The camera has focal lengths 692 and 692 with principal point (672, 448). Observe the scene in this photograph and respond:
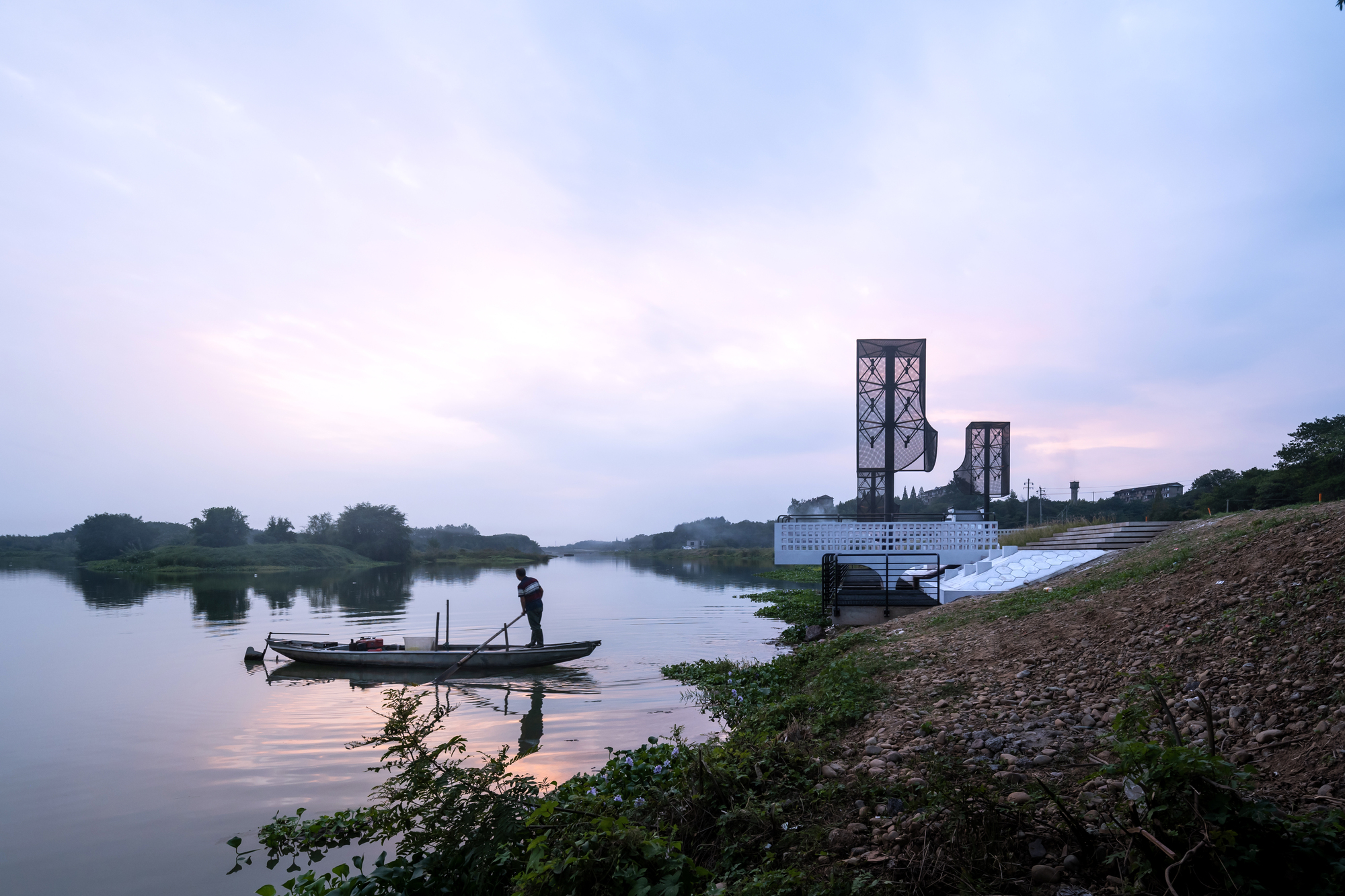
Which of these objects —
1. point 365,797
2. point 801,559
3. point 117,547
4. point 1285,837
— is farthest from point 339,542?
point 1285,837

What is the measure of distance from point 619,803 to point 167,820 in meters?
5.25

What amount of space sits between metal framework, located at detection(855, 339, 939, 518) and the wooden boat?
552 inches

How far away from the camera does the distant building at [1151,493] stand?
112 feet

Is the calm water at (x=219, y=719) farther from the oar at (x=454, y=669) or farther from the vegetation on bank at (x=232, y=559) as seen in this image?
the vegetation on bank at (x=232, y=559)

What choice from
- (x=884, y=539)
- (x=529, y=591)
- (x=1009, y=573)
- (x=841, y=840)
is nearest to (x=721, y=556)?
(x=884, y=539)

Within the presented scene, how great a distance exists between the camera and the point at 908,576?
19.3 meters

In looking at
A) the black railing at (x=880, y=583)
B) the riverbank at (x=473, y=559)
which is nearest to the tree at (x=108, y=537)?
the riverbank at (x=473, y=559)

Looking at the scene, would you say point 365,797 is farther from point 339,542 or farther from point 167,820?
point 339,542

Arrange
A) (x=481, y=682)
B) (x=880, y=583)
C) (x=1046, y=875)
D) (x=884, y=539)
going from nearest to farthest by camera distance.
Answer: (x=1046, y=875) → (x=481, y=682) → (x=880, y=583) → (x=884, y=539)

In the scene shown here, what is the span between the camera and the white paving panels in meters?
14.8

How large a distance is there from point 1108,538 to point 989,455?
13.3m

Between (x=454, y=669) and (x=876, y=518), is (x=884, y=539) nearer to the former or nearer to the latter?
(x=876, y=518)

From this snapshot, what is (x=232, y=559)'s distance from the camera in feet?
201

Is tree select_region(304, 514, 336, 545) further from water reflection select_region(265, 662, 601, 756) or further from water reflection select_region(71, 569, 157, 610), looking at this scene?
water reflection select_region(265, 662, 601, 756)
